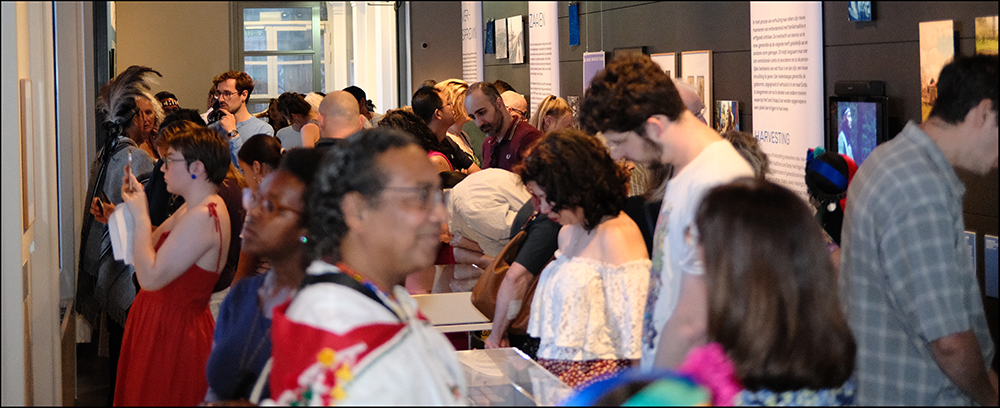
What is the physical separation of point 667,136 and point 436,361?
88cm

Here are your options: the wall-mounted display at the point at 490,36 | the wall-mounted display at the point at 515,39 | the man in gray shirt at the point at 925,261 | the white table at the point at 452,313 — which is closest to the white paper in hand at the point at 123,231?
the white table at the point at 452,313

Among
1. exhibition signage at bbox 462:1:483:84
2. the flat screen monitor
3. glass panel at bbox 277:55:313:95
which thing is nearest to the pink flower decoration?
the flat screen monitor

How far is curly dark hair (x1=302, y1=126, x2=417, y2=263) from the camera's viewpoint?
1.46 metres

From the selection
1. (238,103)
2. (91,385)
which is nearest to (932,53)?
(91,385)

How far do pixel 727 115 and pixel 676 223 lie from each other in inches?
121

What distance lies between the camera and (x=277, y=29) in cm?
1305

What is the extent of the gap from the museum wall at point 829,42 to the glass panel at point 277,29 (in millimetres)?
6689

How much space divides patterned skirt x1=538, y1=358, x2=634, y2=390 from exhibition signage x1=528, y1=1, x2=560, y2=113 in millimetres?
5095

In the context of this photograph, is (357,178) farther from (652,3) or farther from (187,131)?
(652,3)

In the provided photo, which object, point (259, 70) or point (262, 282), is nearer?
point (262, 282)

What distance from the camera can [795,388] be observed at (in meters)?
Answer: 1.54

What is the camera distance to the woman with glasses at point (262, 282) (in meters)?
1.82

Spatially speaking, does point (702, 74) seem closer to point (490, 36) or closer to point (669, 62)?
point (669, 62)

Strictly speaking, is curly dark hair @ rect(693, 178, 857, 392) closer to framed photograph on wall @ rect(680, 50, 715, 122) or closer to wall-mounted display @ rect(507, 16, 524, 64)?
framed photograph on wall @ rect(680, 50, 715, 122)
